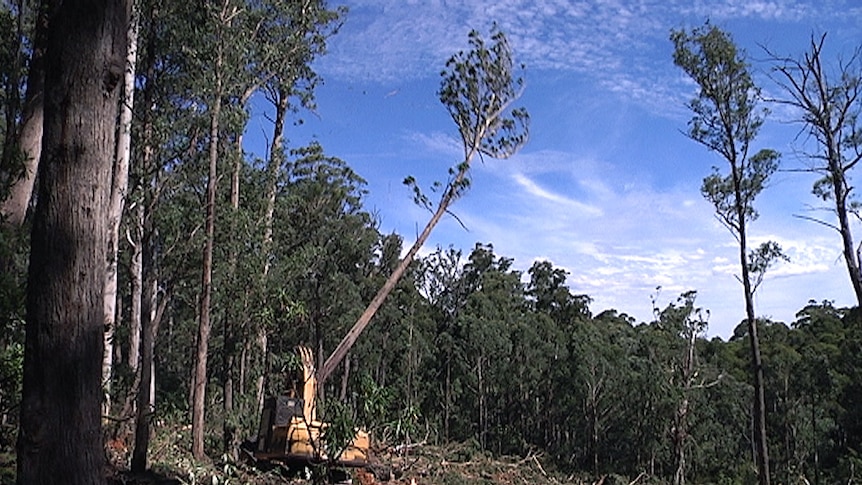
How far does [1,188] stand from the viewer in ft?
16.1

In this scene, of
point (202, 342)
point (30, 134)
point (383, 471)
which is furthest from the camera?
point (383, 471)

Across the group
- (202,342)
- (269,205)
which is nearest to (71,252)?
(202,342)

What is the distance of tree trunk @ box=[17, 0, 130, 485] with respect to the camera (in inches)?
106

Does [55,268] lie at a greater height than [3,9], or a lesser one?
lesser

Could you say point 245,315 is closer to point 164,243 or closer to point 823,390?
point 164,243

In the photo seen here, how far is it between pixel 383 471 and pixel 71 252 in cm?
→ 1061

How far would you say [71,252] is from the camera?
282cm

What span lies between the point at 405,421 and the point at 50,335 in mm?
6803

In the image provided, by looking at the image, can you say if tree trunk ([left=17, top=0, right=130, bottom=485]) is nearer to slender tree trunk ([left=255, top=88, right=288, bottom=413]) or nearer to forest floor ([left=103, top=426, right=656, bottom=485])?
forest floor ([left=103, top=426, right=656, bottom=485])

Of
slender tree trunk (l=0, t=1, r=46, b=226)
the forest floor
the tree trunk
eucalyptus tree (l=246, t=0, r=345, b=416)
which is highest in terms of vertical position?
Result: eucalyptus tree (l=246, t=0, r=345, b=416)

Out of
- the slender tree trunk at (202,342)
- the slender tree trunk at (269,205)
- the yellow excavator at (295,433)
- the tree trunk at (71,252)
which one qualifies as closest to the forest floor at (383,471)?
the yellow excavator at (295,433)

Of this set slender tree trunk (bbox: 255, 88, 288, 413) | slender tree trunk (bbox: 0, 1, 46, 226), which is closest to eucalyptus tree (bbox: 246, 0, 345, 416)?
slender tree trunk (bbox: 255, 88, 288, 413)

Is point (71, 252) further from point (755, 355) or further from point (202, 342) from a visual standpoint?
point (755, 355)

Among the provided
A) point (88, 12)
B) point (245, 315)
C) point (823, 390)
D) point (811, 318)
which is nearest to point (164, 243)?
point (245, 315)
